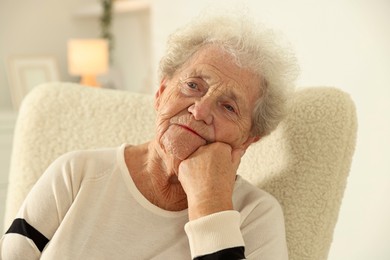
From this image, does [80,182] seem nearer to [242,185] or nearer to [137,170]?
[137,170]

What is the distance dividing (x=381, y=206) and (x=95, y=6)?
2.74m

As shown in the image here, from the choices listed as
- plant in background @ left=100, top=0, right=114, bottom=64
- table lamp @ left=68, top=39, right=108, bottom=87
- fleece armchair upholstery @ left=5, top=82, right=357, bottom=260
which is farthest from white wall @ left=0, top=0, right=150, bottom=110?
fleece armchair upholstery @ left=5, top=82, right=357, bottom=260

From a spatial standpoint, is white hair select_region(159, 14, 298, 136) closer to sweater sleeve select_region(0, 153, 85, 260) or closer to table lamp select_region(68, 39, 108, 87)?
sweater sleeve select_region(0, 153, 85, 260)

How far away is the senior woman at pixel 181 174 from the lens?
112 centimetres

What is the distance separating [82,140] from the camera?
1.50 meters

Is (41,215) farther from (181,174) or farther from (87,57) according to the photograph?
(87,57)

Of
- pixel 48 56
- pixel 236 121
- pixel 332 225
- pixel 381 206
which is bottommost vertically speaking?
pixel 48 56

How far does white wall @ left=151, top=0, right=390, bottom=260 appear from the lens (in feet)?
5.08

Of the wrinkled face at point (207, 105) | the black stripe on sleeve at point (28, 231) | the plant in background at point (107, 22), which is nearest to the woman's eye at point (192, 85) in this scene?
the wrinkled face at point (207, 105)

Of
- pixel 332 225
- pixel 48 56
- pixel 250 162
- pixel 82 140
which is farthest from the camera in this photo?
pixel 48 56

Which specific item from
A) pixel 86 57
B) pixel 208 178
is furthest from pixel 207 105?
pixel 86 57

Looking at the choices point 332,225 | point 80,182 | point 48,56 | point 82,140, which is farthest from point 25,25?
point 332,225

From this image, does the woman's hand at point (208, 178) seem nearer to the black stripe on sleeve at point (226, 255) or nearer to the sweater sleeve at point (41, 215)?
the black stripe on sleeve at point (226, 255)

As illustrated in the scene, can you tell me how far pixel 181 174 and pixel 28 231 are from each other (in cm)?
36
